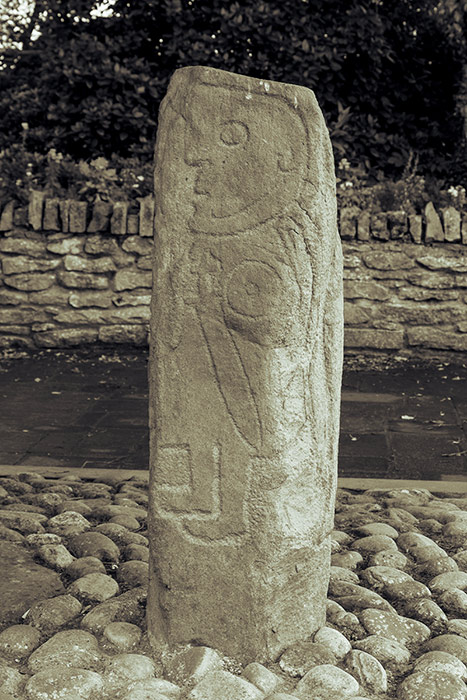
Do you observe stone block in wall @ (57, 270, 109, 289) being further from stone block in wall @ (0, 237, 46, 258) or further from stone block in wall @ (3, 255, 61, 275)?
stone block in wall @ (0, 237, 46, 258)

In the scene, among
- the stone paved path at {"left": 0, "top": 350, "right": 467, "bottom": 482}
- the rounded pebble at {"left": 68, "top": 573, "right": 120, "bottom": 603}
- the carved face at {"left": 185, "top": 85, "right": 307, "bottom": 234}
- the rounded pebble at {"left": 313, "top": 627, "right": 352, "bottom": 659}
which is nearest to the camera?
the carved face at {"left": 185, "top": 85, "right": 307, "bottom": 234}

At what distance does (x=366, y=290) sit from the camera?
6.99 m

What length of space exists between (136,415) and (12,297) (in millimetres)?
2546

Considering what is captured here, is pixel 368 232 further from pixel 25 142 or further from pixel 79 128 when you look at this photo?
pixel 25 142

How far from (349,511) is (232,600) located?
1357 mm

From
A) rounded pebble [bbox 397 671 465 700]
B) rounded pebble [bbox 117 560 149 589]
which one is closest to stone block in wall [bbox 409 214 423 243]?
rounded pebble [bbox 117 560 149 589]

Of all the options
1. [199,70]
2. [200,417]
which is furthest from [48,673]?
[199,70]

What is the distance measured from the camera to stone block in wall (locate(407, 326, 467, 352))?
6.95 m

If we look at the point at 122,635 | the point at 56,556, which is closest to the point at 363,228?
the point at 56,556

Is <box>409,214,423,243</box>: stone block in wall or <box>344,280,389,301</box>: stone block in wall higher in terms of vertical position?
<box>409,214,423,243</box>: stone block in wall

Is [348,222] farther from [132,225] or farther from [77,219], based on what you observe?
[77,219]

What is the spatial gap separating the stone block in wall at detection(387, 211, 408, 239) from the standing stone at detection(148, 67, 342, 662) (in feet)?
15.9

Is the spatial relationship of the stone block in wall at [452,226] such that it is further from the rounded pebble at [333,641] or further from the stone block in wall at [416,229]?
the rounded pebble at [333,641]

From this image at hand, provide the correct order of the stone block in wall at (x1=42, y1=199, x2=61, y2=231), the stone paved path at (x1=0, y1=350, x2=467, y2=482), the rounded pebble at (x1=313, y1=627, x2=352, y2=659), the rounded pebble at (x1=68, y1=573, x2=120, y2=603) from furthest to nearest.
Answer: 1. the stone block in wall at (x1=42, y1=199, x2=61, y2=231)
2. the stone paved path at (x1=0, y1=350, x2=467, y2=482)
3. the rounded pebble at (x1=68, y1=573, x2=120, y2=603)
4. the rounded pebble at (x1=313, y1=627, x2=352, y2=659)
